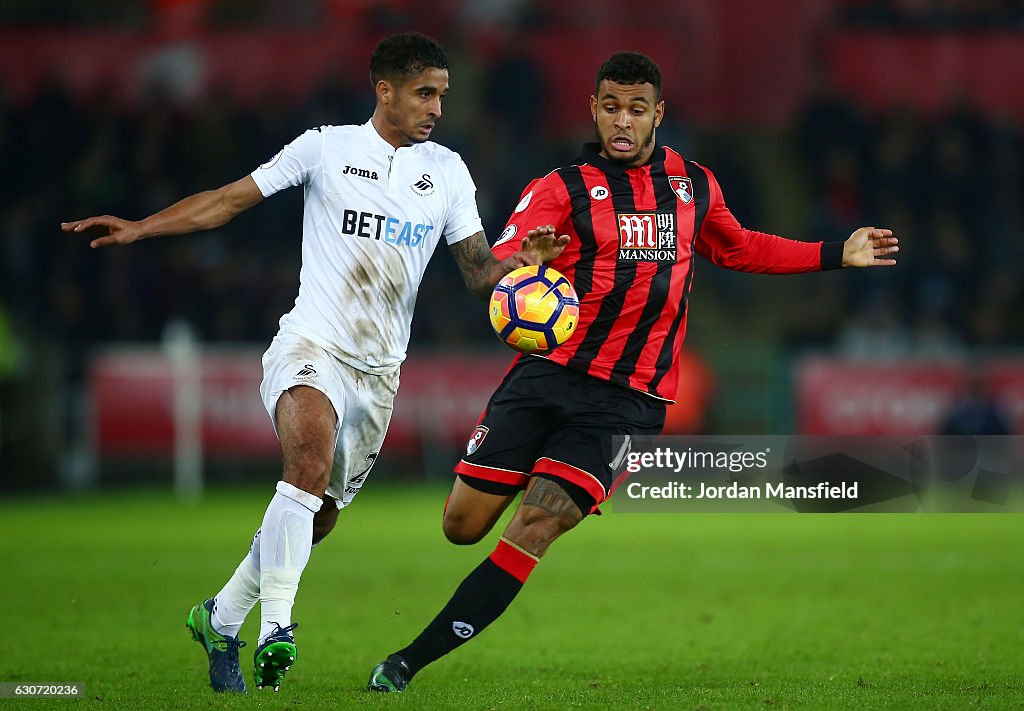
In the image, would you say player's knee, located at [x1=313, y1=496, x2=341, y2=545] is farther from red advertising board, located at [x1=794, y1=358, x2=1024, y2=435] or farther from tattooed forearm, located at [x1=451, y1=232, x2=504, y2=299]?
red advertising board, located at [x1=794, y1=358, x2=1024, y2=435]

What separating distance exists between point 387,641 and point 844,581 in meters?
3.79

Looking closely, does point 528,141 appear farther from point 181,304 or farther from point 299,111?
point 181,304

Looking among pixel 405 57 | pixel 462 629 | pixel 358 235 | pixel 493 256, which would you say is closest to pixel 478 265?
pixel 493 256

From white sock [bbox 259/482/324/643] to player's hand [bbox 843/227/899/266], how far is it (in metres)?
2.68

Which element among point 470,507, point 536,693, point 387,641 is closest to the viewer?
point 536,693

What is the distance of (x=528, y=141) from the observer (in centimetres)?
1975

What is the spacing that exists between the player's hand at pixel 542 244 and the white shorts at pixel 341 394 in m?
0.82

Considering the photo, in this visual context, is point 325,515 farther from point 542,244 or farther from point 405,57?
point 405,57

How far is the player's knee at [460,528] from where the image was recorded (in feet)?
20.9

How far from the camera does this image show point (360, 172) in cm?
630

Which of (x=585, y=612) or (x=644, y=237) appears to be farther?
(x=585, y=612)

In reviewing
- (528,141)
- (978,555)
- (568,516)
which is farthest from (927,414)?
(568,516)

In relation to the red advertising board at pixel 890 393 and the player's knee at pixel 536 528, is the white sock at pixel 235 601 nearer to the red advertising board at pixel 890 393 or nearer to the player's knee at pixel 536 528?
the player's knee at pixel 536 528

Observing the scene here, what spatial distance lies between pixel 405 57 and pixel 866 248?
2.28m
